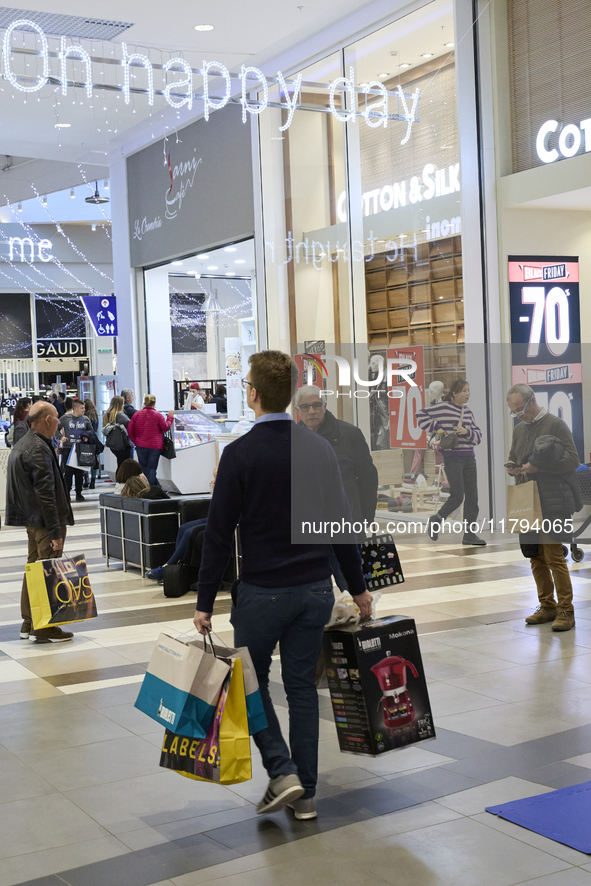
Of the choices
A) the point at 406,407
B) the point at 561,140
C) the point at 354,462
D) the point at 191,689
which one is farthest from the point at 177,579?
the point at 561,140

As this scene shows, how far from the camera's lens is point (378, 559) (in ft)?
15.9

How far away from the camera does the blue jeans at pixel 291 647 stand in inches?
123

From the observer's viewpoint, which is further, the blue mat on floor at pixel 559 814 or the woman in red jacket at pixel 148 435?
the woman in red jacket at pixel 148 435

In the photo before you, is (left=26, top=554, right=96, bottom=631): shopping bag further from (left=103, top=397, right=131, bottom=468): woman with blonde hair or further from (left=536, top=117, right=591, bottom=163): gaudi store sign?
(left=103, top=397, right=131, bottom=468): woman with blonde hair

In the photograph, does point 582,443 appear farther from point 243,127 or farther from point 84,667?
point 243,127

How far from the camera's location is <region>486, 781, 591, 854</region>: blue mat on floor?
9.94ft

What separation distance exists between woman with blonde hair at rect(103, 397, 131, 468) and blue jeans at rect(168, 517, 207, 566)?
6501 mm

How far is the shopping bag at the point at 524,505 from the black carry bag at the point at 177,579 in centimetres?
301

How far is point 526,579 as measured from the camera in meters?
7.50

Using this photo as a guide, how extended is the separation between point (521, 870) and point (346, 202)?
945 cm

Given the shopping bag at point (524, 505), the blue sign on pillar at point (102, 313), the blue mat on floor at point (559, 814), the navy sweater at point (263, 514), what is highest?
the blue sign on pillar at point (102, 313)

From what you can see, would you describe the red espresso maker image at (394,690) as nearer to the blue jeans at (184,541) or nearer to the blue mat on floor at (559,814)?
the blue mat on floor at (559,814)

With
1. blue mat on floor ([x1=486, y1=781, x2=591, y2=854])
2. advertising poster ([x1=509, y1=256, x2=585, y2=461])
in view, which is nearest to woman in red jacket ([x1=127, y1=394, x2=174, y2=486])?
advertising poster ([x1=509, y1=256, x2=585, y2=461])

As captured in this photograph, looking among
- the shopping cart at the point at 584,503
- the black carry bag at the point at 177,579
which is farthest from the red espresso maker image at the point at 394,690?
the black carry bag at the point at 177,579
